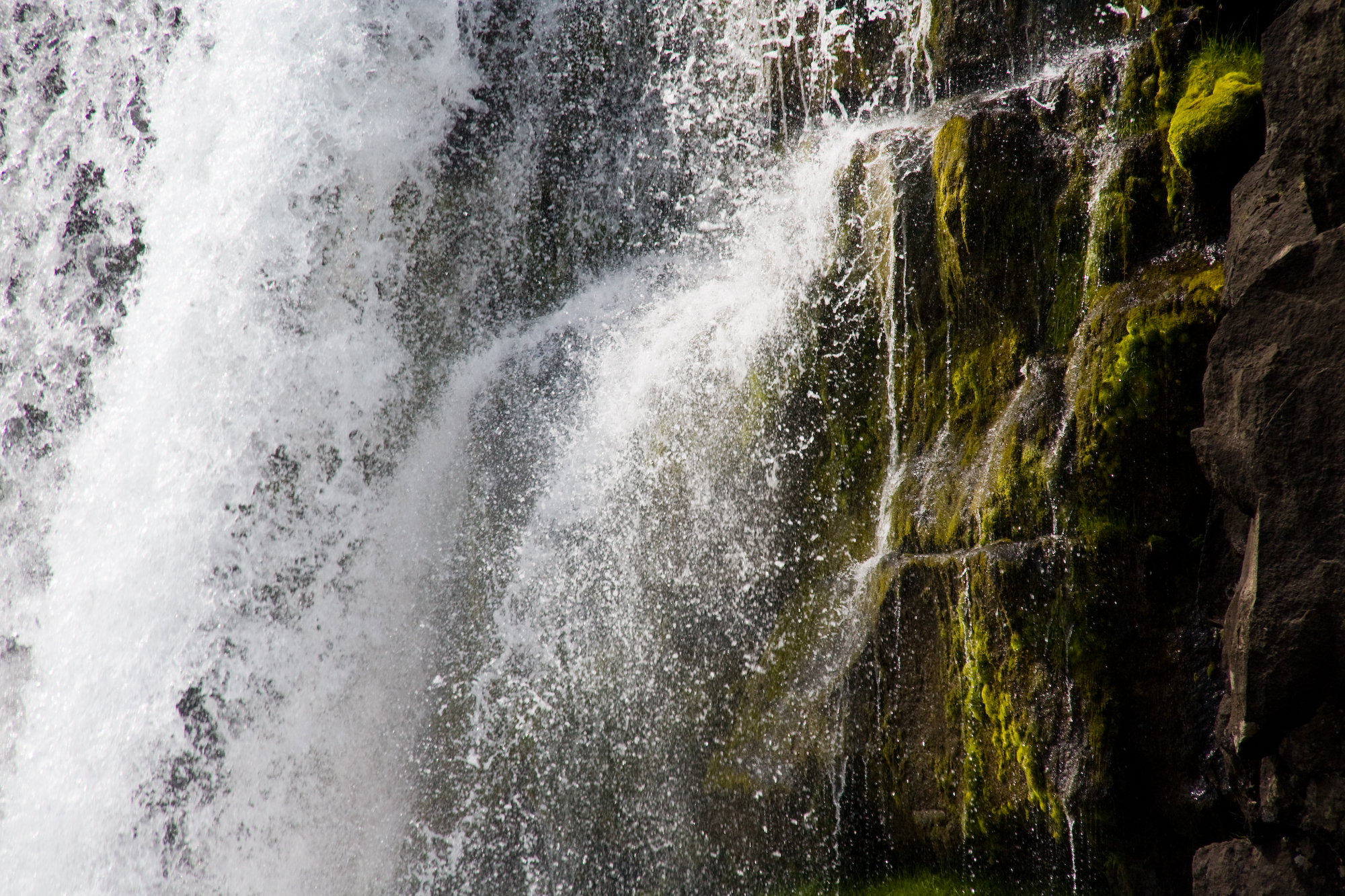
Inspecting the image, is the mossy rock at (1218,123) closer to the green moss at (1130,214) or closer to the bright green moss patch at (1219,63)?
the bright green moss patch at (1219,63)

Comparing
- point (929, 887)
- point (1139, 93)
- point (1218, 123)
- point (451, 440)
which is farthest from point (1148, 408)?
point (451, 440)

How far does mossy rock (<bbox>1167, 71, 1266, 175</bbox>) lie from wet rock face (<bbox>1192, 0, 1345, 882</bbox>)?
0.60 ft

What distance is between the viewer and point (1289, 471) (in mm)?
2676

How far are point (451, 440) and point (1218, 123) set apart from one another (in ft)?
15.1

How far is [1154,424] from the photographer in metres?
3.13

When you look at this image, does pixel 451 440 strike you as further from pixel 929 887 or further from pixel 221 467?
pixel 929 887

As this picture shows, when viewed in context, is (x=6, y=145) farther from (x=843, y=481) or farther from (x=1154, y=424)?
(x=1154, y=424)

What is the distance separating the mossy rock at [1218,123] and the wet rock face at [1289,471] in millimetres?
182

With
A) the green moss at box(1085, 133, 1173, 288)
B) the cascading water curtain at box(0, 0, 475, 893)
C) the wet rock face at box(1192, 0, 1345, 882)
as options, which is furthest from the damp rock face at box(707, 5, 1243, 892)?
the cascading water curtain at box(0, 0, 475, 893)

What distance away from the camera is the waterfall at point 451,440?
4.24 metres

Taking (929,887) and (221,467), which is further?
(221,467)

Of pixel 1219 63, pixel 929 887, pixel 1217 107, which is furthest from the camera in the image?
pixel 929 887

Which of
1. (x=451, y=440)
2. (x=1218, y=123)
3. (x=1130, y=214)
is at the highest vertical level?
(x=1218, y=123)

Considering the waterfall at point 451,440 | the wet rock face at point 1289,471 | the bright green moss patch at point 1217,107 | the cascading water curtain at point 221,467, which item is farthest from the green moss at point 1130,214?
the cascading water curtain at point 221,467
